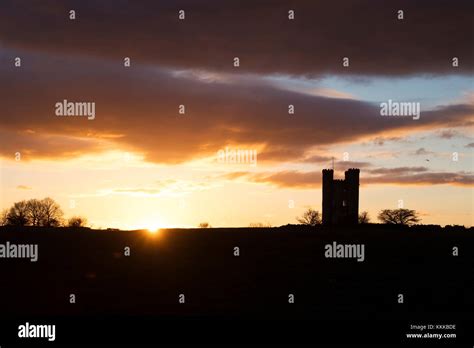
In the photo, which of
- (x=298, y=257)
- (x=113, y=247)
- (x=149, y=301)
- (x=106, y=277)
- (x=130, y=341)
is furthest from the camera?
(x=113, y=247)

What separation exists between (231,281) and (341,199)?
3894 inches

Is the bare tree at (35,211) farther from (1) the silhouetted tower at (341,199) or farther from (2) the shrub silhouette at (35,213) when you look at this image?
(1) the silhouetted tower at (341,199)

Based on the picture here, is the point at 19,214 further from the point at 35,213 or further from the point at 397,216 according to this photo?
the point at 397,216

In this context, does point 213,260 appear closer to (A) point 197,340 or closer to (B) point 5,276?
(B) point 5,276

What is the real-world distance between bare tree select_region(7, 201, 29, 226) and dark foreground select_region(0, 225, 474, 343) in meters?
76.2

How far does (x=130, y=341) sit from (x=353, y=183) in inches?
4529

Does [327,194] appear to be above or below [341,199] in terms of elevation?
above

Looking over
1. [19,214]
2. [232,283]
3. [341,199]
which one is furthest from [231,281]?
[19,214]

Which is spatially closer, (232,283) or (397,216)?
(232,283)

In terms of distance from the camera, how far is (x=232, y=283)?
36.6m

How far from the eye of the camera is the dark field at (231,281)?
29.4 meters

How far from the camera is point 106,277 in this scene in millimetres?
37406

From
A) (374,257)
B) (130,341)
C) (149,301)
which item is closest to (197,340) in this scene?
(130,341)

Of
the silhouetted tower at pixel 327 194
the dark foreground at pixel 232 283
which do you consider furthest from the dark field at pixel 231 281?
the silhouetted tower at pixel 327 194
